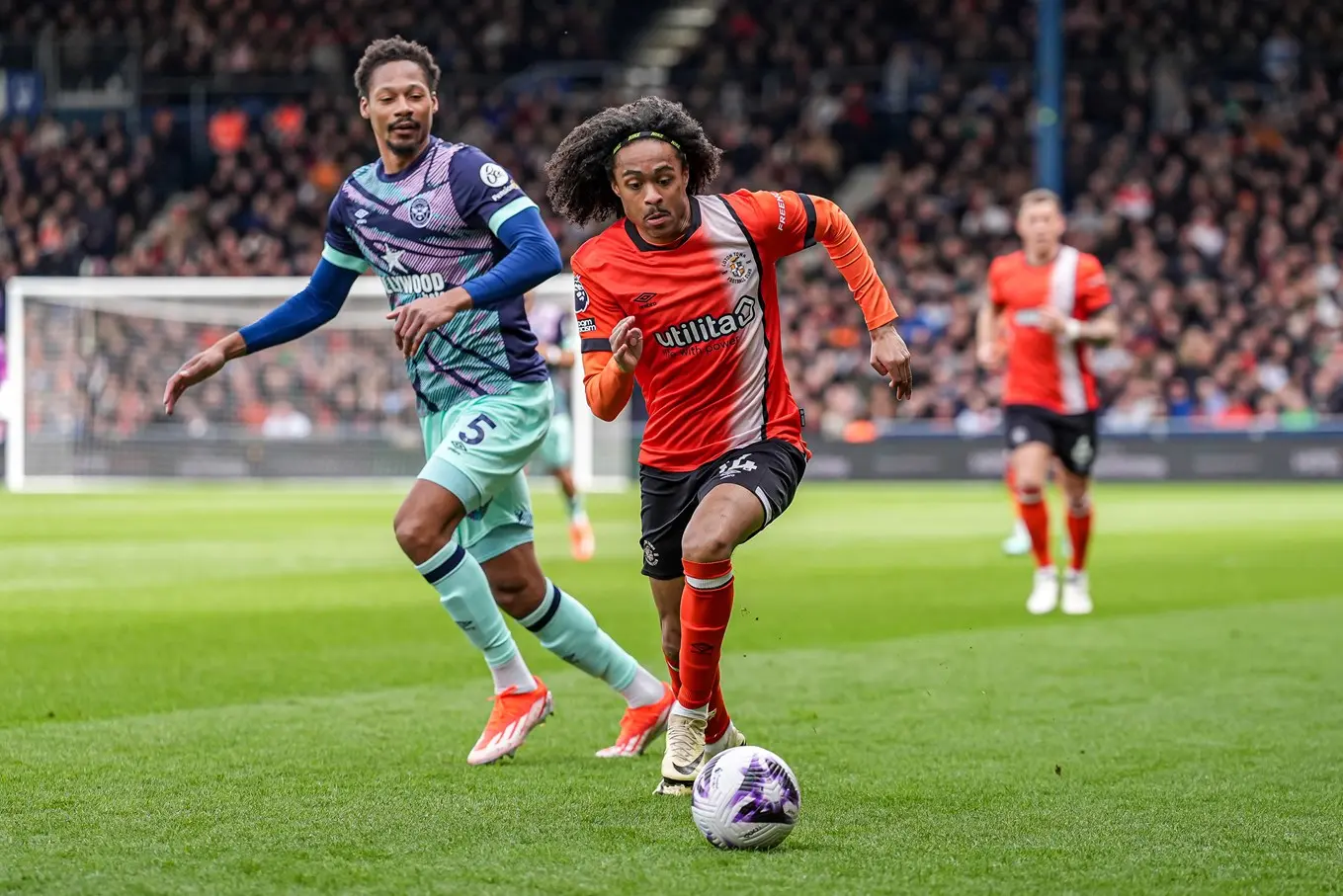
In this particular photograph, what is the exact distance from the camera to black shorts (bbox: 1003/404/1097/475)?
10773 millimetres

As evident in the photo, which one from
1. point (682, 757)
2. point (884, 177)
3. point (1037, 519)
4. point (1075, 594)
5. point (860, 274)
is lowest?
point (1075, 594)

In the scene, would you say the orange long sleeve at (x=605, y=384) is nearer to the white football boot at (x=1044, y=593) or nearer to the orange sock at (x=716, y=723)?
the orange sock at (x=716, y=723)

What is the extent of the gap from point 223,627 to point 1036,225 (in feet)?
17.3

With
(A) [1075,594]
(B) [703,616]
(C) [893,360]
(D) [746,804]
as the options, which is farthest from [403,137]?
(A) [1075,594]

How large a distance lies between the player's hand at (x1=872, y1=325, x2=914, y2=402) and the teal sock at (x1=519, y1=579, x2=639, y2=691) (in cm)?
145

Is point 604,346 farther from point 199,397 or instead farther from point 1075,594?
point 199,397

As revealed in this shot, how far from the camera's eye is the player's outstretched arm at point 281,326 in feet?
20.3

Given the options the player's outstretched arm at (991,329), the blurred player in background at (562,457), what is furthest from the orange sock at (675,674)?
the blurred player in background at (562,457)

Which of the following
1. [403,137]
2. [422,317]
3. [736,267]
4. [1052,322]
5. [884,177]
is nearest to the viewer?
[422,317]

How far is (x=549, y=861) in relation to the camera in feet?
14.3

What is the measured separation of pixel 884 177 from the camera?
1206 inches

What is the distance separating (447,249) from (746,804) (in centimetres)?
250

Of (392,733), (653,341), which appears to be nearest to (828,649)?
(392,733)

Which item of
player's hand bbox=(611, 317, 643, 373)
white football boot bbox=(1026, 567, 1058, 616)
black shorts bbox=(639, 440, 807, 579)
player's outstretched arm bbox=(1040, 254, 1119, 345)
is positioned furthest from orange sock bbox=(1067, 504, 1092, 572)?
player's hand bbox=(611, 317, 643, 373)
